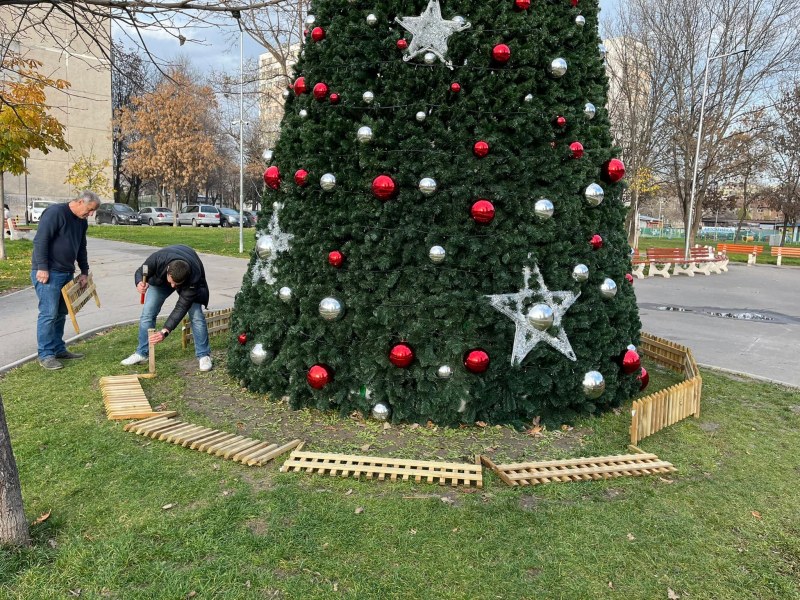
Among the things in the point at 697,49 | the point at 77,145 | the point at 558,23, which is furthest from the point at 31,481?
the point at 77,145

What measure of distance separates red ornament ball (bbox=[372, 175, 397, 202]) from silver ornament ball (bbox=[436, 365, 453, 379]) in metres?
1.56

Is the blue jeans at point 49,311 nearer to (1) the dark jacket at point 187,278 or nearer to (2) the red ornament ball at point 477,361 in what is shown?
(1) the dark jacket at point 187,278

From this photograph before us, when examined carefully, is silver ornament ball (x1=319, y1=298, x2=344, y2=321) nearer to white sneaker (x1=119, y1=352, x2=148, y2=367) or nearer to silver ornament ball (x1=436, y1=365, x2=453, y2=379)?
silver ornament ball (x1=436, y1=365, x2=453, y2=379)

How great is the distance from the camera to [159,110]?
38875 mm

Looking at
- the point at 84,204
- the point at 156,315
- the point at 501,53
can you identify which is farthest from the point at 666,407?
the point at 84,204

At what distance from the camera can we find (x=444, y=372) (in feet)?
15.6

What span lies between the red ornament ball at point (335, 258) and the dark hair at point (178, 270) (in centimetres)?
195

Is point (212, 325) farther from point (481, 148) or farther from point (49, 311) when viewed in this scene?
point (481, 148)

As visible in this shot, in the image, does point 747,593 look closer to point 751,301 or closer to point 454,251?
point 454,251

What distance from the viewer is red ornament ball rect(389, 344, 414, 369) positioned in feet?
15.5

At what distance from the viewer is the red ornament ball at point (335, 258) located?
494 cm

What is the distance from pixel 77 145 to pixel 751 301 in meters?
46.9

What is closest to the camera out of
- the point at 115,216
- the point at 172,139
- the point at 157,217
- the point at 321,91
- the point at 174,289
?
the point at 321,91

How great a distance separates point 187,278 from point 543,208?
12.7 ft
